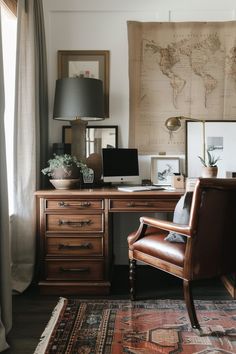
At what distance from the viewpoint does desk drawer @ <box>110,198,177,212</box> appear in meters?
2.69

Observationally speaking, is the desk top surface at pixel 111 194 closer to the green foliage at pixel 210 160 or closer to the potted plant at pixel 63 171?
the potted plant at pixel 63 171

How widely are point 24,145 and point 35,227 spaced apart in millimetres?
609

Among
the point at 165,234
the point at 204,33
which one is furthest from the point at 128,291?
the point at 204,33

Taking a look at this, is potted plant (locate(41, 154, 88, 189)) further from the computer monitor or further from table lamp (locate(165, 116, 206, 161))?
table lamp (locate(165, 116, 206, 161))

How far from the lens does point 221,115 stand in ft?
10.6

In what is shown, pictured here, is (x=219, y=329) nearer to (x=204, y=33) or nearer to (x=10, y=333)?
(x=10, y=333)

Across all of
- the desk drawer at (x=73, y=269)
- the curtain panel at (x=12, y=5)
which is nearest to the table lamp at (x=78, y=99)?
the curtain panel at (x=12, y=5)

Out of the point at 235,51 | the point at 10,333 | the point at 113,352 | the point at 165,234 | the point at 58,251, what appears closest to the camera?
the point at 113,352

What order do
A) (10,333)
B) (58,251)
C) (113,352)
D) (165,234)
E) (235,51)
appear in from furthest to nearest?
(235,51)
(58,251)
(165,234)
(10,333)
(113,352)

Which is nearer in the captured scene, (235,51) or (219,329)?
(219,329)

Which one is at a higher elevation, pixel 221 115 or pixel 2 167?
pixel 221 115

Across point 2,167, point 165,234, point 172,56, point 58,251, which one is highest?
point 172,56

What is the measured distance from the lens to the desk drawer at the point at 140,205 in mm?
2691

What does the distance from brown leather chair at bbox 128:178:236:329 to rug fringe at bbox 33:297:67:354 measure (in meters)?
0.70
